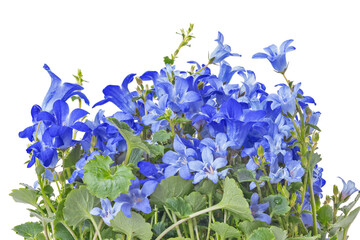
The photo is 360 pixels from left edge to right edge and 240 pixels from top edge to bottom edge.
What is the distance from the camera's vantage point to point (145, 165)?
1356 millimetres

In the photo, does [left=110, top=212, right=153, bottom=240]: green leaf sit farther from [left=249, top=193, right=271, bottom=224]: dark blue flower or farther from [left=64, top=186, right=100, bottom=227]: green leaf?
[left=249, top=193, right=271, bottom=224]: dark blue flower

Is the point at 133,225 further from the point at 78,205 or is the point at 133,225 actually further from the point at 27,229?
the point at 27,229

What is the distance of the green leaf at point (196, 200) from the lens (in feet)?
4.40

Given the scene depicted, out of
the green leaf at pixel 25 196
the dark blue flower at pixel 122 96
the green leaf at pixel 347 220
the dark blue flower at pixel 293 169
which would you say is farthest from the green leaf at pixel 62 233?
the green leaf at pixel 347 220

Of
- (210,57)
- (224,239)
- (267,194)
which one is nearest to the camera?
(224,239)

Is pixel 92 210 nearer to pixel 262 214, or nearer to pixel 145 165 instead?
pixel 145 165

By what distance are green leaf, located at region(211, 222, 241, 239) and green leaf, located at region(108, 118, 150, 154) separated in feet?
0.71

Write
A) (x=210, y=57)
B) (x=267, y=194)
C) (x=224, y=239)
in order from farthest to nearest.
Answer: (x=210, y=57)
(x=267, y=194)
(x=224, y=239)

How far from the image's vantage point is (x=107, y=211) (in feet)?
4.49

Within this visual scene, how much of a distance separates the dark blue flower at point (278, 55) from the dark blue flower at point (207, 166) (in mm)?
298

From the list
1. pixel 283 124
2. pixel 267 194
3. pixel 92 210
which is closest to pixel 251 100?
pixel 283 124

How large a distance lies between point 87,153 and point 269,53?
20.2 inches

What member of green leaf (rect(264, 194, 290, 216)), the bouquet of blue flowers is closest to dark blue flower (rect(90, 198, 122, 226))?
the bouquet of blue flowers

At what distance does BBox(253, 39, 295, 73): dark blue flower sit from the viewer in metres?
1.46
